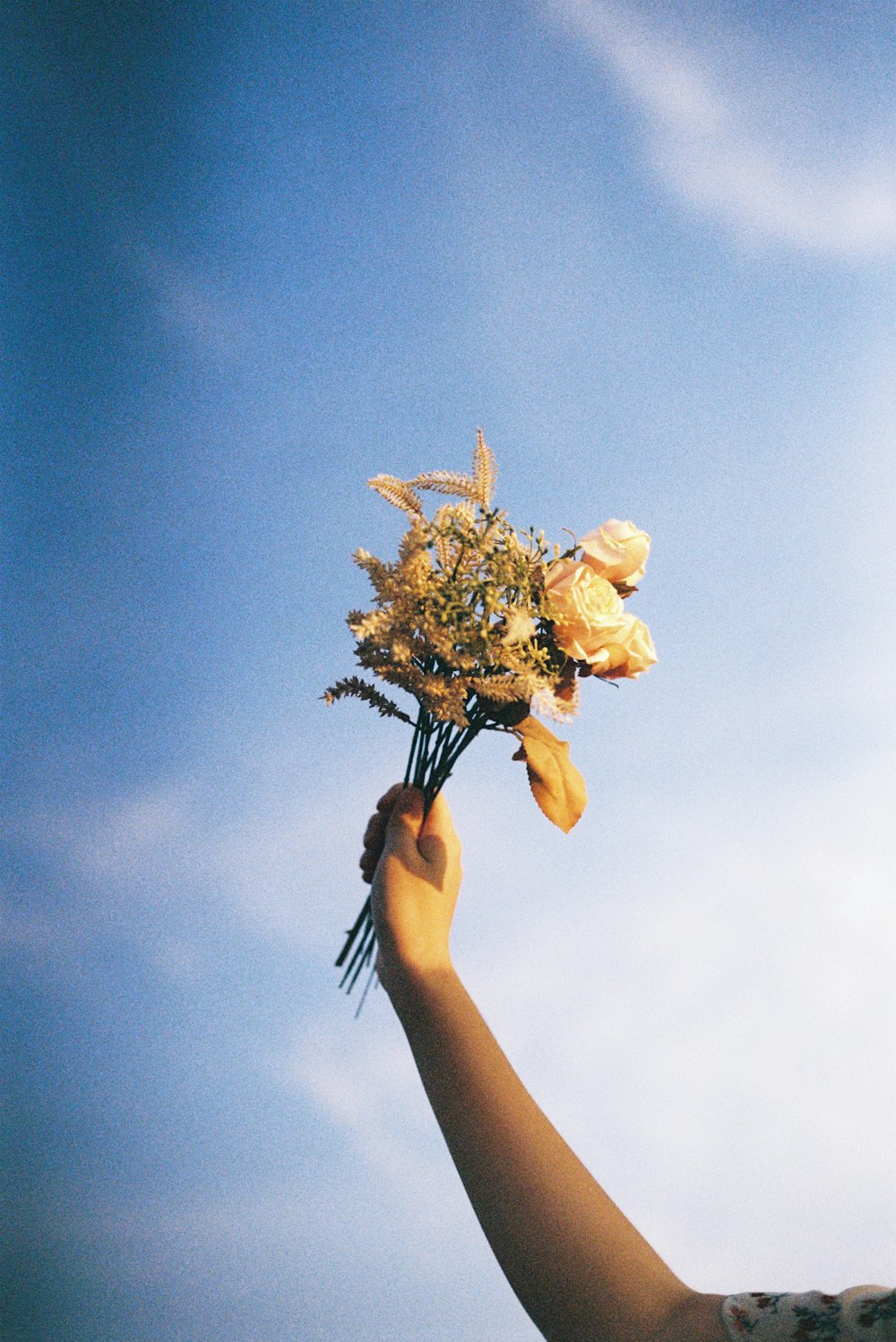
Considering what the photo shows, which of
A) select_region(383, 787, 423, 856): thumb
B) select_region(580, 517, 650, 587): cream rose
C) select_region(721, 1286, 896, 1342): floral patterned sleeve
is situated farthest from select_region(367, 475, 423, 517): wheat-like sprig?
select_region(721, 1286, 896, 1342): floral patterned sleeve

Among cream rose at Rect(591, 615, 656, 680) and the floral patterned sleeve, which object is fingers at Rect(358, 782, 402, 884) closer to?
cream rose at Rect(591, 615, 656, 680)

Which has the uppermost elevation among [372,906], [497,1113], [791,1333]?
[372,906]

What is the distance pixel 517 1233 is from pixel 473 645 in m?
1.32

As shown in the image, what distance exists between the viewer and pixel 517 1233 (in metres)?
1.10

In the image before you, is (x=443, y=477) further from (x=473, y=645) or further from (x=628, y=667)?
(x=628, y=667)

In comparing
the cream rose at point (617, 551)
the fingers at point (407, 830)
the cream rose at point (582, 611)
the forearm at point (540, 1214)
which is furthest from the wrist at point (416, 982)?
the cream rose at point (617, 551)

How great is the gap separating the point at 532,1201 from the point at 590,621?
1376 millimetres

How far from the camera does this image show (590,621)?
2.20 metres

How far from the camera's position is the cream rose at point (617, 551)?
7.60ft

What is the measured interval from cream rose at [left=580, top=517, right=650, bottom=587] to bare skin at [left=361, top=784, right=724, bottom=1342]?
3.86ft

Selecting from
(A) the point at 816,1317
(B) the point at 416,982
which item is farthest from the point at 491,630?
(A) the point at 816,1317

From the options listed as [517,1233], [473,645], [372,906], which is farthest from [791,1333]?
[473,645]

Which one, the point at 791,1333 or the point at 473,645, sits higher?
the point at 473,645

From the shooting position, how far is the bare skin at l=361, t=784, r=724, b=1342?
1.03m
